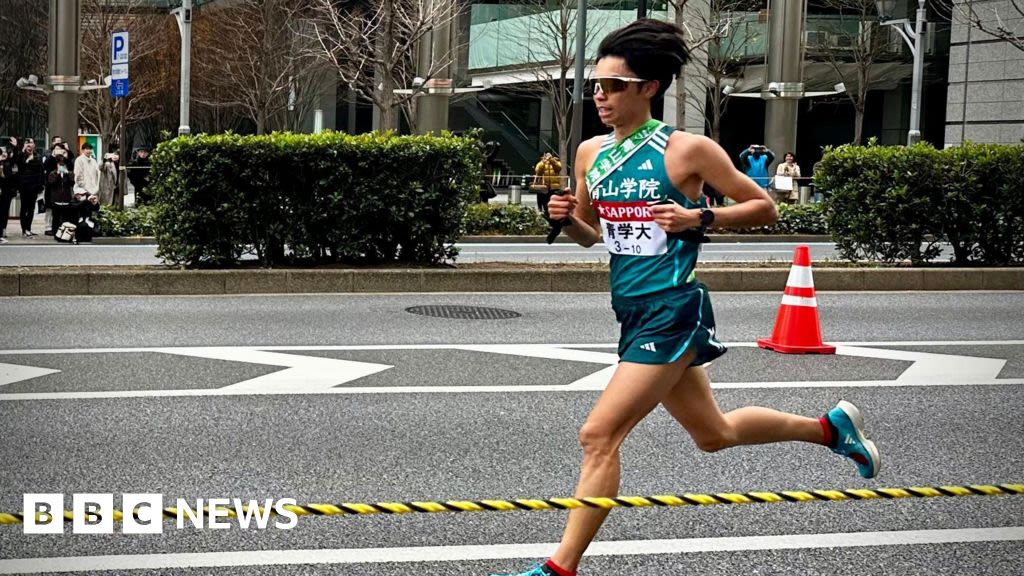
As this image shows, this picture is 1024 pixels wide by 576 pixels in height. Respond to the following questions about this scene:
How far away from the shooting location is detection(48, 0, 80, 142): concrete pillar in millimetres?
28109

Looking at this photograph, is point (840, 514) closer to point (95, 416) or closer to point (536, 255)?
point (95, 416)

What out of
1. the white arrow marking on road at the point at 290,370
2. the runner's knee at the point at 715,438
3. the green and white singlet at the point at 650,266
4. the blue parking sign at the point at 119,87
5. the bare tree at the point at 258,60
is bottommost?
the white arrow marking on road at the point at 290,370

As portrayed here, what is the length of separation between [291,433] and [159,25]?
50.8 meters

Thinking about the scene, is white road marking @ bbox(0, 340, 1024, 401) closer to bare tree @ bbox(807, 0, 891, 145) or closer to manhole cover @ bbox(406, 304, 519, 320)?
manhole cover @ bbox(406, 304, 519, 320)

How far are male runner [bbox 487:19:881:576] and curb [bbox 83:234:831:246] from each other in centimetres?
1793

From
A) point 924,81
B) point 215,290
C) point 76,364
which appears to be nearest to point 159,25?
point 924,81

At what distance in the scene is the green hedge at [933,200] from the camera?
53.6 ft

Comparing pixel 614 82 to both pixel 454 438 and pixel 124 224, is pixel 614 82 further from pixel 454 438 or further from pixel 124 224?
pixel 124 224

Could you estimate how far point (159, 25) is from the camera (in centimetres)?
5538

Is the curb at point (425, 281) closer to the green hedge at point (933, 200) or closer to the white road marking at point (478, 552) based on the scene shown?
the green hedge at point (933, 200)

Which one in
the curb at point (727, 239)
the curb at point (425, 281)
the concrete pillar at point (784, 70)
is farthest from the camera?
the concrete pillar at point (784, 70)

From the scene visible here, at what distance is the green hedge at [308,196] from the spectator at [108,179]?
50.6 ft

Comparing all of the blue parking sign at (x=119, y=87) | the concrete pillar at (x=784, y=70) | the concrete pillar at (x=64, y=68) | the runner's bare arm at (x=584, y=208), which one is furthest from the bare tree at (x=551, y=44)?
the runner's bare arm at (x=584, y=208)

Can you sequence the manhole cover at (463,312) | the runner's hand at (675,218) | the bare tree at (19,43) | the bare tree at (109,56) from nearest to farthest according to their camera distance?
the runner's hand at (675,218) < the manhole cover at (463,312) < the bare tree at (109,56) < the bare tree at (19,43)
